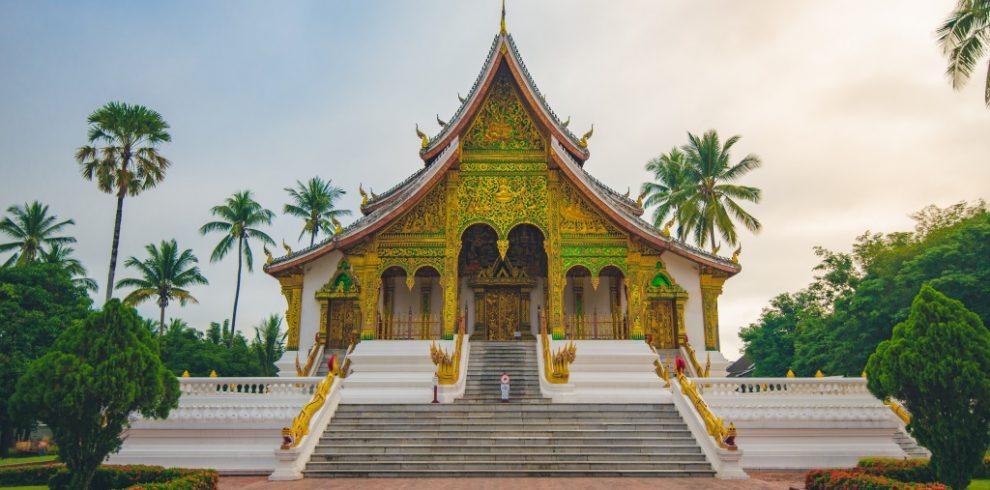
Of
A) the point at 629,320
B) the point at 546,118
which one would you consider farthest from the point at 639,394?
the point at 546,118

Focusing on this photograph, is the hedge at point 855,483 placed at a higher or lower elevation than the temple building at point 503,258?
lower

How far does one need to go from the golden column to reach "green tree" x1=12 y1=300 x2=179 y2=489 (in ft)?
50.6

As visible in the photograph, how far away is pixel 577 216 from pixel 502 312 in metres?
4.26

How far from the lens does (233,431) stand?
1205 cm

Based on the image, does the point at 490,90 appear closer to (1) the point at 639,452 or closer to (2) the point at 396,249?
(2) the point at 396,249

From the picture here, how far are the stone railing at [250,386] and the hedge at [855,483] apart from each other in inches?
349

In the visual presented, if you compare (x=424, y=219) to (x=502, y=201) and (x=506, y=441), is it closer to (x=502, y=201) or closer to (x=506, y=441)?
(x=502, y=201)

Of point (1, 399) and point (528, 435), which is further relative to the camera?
point (1, 399)

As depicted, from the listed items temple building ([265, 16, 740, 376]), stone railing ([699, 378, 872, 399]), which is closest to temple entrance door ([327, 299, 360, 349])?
temple building ([265, 16, 740, 376])

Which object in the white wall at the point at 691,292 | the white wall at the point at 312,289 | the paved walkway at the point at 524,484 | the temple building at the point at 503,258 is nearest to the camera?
the paved walkway at the point at 524,484

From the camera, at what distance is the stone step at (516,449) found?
435 inches

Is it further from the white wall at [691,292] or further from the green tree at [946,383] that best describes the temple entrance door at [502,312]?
the green tree at [946,383]

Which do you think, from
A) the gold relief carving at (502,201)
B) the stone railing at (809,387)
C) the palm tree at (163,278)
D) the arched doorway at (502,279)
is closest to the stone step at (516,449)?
the stone railing at (809,387)

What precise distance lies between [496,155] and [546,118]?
2.11 metres
